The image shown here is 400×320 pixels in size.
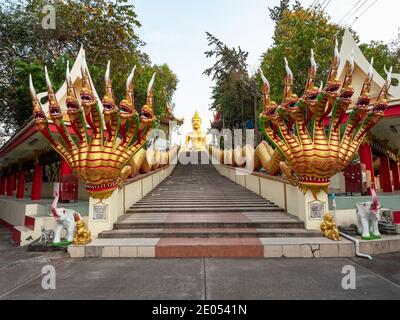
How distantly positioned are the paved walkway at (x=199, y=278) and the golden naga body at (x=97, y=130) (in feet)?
6.53

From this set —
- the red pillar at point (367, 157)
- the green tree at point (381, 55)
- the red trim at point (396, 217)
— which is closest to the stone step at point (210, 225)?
the red trim at point (396, 217)

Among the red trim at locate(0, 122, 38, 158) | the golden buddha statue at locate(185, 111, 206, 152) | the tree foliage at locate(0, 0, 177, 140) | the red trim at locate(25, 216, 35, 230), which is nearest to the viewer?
the red trim at locate(25, 216, 35, 230)

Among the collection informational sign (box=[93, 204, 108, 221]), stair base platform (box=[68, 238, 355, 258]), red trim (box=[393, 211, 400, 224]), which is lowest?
stair base platform (box=[68, 238, 355, 258])

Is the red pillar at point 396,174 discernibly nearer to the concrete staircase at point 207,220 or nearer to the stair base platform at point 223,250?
the concrete staircase at point 207,220

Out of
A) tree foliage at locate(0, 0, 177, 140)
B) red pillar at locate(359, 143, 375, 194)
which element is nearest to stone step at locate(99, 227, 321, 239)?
red pillar at locate(359, 143, 375, 194)

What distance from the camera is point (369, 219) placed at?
629cm

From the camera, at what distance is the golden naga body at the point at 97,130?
21.3 feet

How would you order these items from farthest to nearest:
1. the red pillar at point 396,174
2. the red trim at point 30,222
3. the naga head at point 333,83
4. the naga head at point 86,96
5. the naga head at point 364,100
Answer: the red pillar at point 396,174
the red trim at point 30,222
the naga head at point 364,100
the naga head at point 86,96
the naga head at point 333,83

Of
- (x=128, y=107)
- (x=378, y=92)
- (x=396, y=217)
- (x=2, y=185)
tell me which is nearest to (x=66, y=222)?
(x=128, y=107)

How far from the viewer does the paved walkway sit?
12.5ft

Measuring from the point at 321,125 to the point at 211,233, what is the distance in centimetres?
377

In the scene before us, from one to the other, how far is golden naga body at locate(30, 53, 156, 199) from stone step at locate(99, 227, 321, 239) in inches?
41.7

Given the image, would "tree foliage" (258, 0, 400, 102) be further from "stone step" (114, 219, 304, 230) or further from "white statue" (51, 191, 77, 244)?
"white statue" (51, 191, 77, 244)
